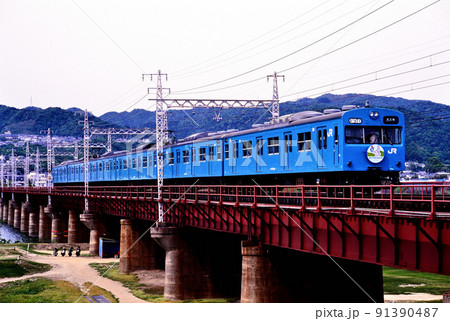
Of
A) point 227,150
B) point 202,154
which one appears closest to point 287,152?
point 227,150

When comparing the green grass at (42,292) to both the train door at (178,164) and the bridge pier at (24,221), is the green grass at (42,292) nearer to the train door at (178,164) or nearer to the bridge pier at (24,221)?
the train door at (178,164)

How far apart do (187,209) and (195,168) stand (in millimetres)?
8174

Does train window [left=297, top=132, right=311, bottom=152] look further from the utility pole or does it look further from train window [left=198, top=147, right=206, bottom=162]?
the utility pole

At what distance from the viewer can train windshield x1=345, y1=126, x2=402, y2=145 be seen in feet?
87.4

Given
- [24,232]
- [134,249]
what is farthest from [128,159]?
[24,232]

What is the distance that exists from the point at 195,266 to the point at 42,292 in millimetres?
12145

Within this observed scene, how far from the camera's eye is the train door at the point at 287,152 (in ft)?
98.6

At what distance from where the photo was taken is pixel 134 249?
48.2 metres

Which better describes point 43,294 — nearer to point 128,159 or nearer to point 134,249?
point 134,249

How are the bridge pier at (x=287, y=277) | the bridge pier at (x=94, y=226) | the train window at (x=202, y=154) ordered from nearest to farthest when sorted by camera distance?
the bridge pier at (x=287, y=277) → the train window at (x=202, y=154) → the bridge pier at (x=94, y=226)

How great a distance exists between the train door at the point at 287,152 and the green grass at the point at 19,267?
29.7m

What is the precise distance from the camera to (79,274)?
4869 cm

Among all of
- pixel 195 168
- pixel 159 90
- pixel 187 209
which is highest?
pixel 159 90

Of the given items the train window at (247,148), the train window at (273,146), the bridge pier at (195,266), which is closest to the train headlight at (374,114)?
the train window at (273,146)
